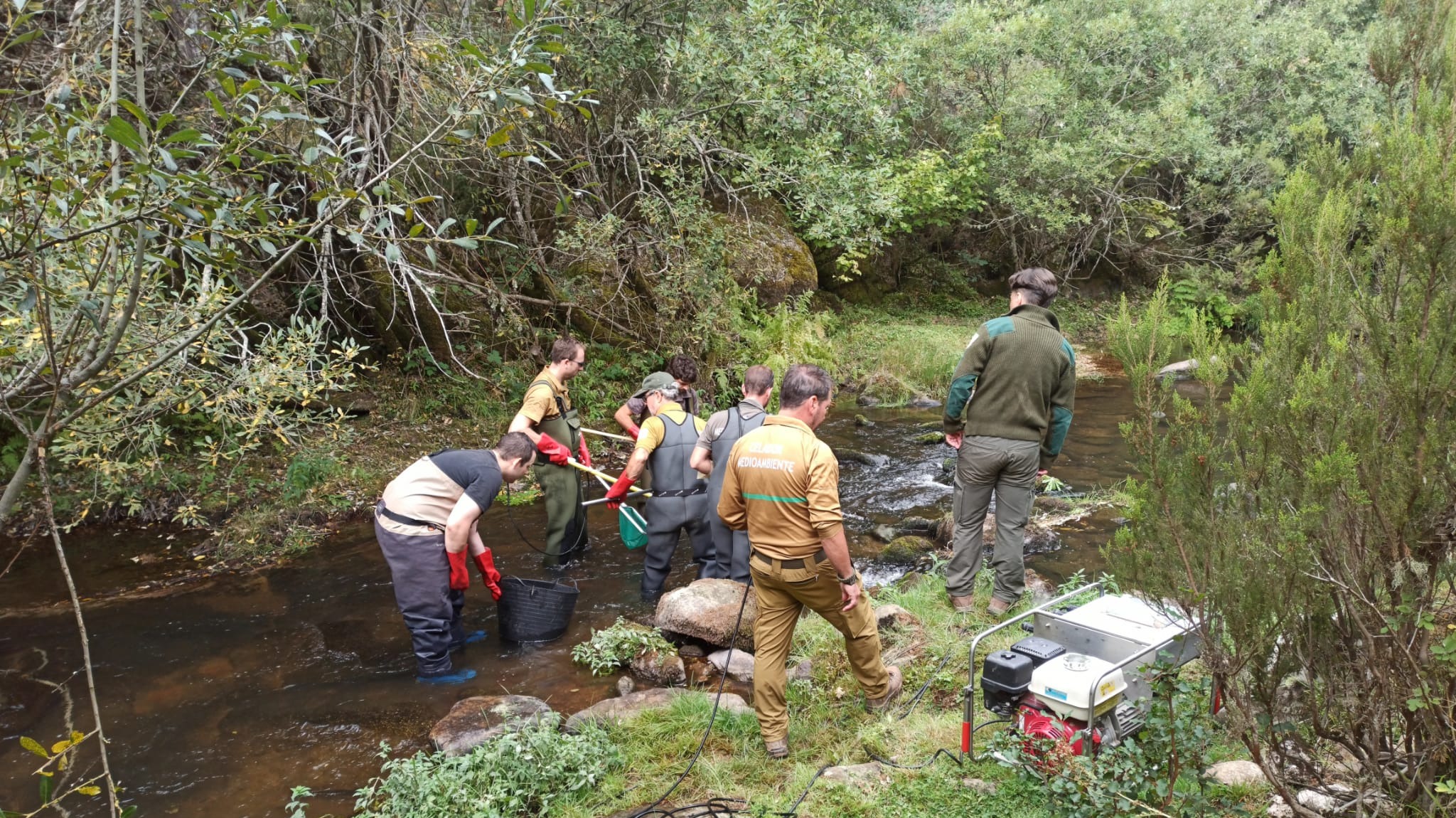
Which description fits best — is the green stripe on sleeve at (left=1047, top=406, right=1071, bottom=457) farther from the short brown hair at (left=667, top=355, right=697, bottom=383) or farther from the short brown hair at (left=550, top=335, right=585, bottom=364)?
the short brown hair at (left=550, top=335, right=585, bottom=364)

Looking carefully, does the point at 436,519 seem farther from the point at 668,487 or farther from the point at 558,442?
the point at 558,442

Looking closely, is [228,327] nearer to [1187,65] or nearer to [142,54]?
[142,54]

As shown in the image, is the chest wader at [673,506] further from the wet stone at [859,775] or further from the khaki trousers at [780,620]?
the wet stone at [859,775]

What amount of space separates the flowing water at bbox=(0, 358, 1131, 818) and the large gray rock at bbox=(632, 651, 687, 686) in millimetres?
194

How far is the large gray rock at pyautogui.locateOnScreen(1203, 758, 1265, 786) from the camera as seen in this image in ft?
11.8

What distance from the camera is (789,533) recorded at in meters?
4.11

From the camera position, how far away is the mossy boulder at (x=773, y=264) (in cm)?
1395

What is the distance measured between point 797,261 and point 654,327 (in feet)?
13.4

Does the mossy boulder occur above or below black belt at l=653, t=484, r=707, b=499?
above

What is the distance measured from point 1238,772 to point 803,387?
2.52 m

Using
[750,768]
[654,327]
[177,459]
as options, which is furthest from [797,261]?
[750,768]

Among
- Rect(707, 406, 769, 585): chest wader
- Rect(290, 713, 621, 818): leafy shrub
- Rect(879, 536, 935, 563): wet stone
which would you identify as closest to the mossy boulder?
Rect(879, 536, 935, 563): wet stone

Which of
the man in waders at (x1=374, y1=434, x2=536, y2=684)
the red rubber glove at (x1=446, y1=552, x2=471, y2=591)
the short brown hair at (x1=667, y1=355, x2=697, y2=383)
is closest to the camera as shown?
the man in waders at (x1=374, y1=434, x2=536, y2=684)

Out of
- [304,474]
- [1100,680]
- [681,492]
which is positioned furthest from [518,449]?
[304,474]
